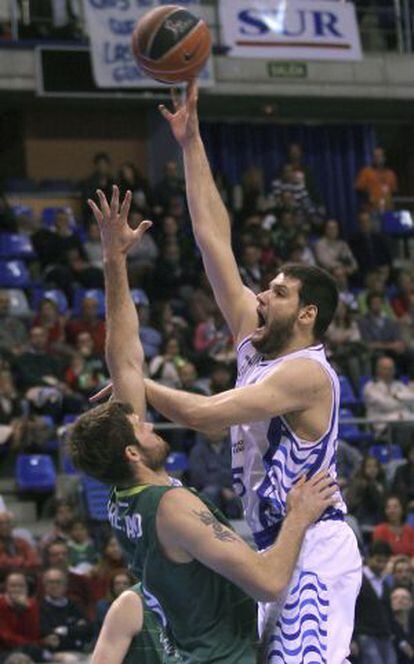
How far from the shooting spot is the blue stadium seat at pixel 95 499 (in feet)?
45.4

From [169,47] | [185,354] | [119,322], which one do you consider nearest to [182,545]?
[119,322]

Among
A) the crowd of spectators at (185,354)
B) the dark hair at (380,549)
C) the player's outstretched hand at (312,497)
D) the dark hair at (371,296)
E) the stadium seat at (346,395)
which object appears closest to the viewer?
the player's outstretched hand at (312,497)

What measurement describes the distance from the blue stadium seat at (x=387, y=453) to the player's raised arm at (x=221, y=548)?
1005cm

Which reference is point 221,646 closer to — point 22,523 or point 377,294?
point 22,523

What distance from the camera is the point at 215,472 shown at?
1380 centimetres

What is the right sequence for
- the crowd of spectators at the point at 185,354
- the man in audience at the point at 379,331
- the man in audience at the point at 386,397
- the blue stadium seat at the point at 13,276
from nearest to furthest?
the crowd of spectators at the point at 185,354
the man in audience at the point at 386,397
the blue stadium seat at the point at 13,276
the man in audience at the point at 379,331

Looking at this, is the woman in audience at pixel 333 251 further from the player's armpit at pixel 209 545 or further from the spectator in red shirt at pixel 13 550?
the player's armpit at pixel 209 545

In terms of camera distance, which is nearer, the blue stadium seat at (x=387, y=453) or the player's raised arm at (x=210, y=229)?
the player's raised arm at (x=210, y=229)

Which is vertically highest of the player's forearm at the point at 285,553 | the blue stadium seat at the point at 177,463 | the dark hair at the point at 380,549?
the player's forearm at the point at 285,553

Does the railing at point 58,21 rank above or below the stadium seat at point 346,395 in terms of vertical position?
above

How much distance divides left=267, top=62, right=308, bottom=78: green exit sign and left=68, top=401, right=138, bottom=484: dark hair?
15.2 meters

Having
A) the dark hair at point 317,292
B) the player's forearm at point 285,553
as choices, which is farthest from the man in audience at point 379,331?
the player's forearm at point 285,553

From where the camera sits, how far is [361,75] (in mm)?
20656

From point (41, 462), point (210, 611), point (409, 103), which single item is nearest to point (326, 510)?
point (210, 611)
